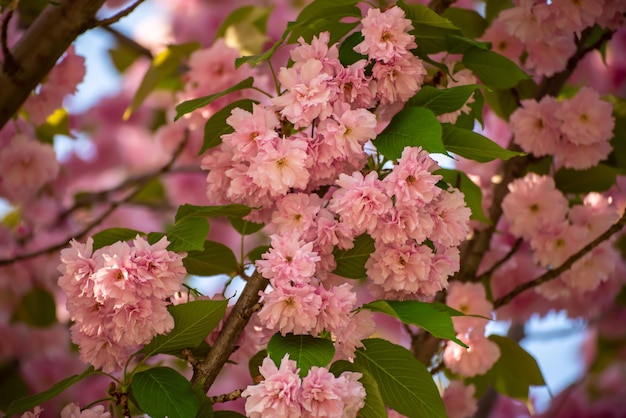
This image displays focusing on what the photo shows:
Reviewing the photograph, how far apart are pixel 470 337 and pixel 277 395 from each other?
549 millimetres

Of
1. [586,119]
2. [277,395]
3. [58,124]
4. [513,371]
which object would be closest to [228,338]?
[277,395]

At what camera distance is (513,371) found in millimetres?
1379

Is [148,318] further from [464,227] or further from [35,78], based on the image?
[35,78]

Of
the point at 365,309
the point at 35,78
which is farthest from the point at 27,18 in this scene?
the point at 365,309

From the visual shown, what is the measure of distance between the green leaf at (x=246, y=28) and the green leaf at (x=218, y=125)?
0.62 metres

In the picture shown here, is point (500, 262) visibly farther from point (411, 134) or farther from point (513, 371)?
point (411, 134)

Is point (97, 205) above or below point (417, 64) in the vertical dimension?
below

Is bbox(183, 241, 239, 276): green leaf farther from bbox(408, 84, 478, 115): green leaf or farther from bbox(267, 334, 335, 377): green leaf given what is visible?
bbox(408, 84, 478, 115): green leaf

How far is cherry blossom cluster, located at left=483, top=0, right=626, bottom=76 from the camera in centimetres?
126

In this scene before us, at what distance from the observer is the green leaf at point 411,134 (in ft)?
3.02

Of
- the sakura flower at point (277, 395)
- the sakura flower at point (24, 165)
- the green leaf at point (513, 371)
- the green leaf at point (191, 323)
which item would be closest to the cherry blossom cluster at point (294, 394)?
the sakura flower at point (277, 395)

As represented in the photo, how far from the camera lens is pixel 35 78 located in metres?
1.20

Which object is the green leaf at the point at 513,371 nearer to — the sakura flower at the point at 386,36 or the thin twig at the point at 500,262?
the thin twig at the point at 500,262

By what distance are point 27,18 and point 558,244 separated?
1.11 m
